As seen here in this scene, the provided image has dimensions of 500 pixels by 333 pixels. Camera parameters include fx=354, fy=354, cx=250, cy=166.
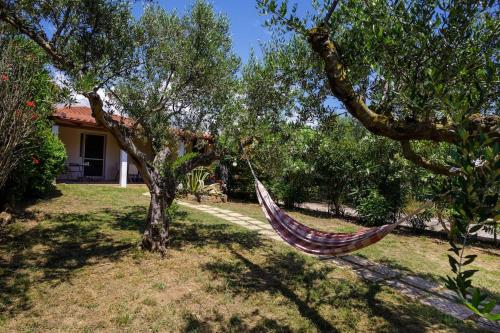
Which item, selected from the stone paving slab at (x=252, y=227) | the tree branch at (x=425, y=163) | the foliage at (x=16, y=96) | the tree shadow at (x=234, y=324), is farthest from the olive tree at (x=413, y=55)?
the stone paving slab at (x=252, y=227)

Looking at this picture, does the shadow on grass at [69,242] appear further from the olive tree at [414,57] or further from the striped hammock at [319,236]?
the olive tree at [414,57]

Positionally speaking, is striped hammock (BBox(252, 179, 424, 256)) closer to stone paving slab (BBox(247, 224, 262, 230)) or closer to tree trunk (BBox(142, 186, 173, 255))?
tree trunk (BBox(142, 186, 173, 255))

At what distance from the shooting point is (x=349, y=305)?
14.6 feet

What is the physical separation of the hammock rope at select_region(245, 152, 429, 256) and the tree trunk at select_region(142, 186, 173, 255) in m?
1.71

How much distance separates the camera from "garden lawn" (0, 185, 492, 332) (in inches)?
150

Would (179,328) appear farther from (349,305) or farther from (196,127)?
(196,127)

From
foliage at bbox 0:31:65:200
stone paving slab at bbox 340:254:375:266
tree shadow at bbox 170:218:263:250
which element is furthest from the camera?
tree shadow at bbox 170:218:263:250

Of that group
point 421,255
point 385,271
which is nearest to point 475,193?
point 385,271

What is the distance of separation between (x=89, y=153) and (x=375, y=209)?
1340 centimetres

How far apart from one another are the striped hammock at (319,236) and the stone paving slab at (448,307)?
159 cm

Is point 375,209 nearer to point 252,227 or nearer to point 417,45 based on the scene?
point 252,227

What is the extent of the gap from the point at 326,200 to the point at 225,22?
7289mm

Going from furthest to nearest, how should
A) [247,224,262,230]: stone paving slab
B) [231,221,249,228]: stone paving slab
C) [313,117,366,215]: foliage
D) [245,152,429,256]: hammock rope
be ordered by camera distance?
1. [313,117,366,215]: foliage
2. [231,221,249,228]: stone paving slab
3. [247,224,262,230]: stone paving slab
4. [245,152,429,256]: hammock rope

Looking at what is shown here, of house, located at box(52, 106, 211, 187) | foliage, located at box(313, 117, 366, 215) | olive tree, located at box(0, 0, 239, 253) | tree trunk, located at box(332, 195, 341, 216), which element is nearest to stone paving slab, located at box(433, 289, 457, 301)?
olive tree, located at box(0, 0, 239, 253)
